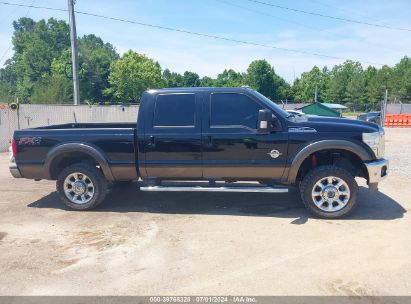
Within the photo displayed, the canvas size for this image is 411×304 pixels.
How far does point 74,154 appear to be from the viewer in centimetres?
597

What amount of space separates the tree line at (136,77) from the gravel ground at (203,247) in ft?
181

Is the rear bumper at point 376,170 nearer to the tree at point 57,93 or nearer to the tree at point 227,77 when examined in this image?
the tree at point 57,93

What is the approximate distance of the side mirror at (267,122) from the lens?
17.0 ft

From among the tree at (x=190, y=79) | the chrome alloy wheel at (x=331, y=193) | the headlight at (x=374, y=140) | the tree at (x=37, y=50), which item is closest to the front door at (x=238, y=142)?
the chrome alloy wheel at (x=331, y=193)

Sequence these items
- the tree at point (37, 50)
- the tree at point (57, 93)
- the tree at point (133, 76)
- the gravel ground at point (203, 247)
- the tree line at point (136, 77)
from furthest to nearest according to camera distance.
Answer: the tree at point (37, 50) < the tree at point (133, 76) < the tree line at point (136, 77) < the tree at point (57, 93) < the gravel ground at point (203, 247)

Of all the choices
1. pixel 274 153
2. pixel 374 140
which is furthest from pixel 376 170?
pixel 274 153

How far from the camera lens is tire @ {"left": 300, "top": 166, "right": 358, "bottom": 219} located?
534 cm

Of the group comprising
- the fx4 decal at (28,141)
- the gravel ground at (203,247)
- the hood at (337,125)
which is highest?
the hood at (337,125)

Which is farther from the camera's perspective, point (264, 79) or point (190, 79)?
point (190, 79)

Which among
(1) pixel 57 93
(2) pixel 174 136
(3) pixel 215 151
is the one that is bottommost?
(3) pixel 215 151

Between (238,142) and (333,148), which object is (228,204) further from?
(333,148)

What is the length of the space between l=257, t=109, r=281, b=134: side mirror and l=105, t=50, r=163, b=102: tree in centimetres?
6450

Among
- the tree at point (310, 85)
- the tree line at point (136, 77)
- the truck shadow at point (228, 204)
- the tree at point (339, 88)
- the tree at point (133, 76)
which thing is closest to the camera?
the truck shadow at point (228, 204)

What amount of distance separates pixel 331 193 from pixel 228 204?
5.74 feet
